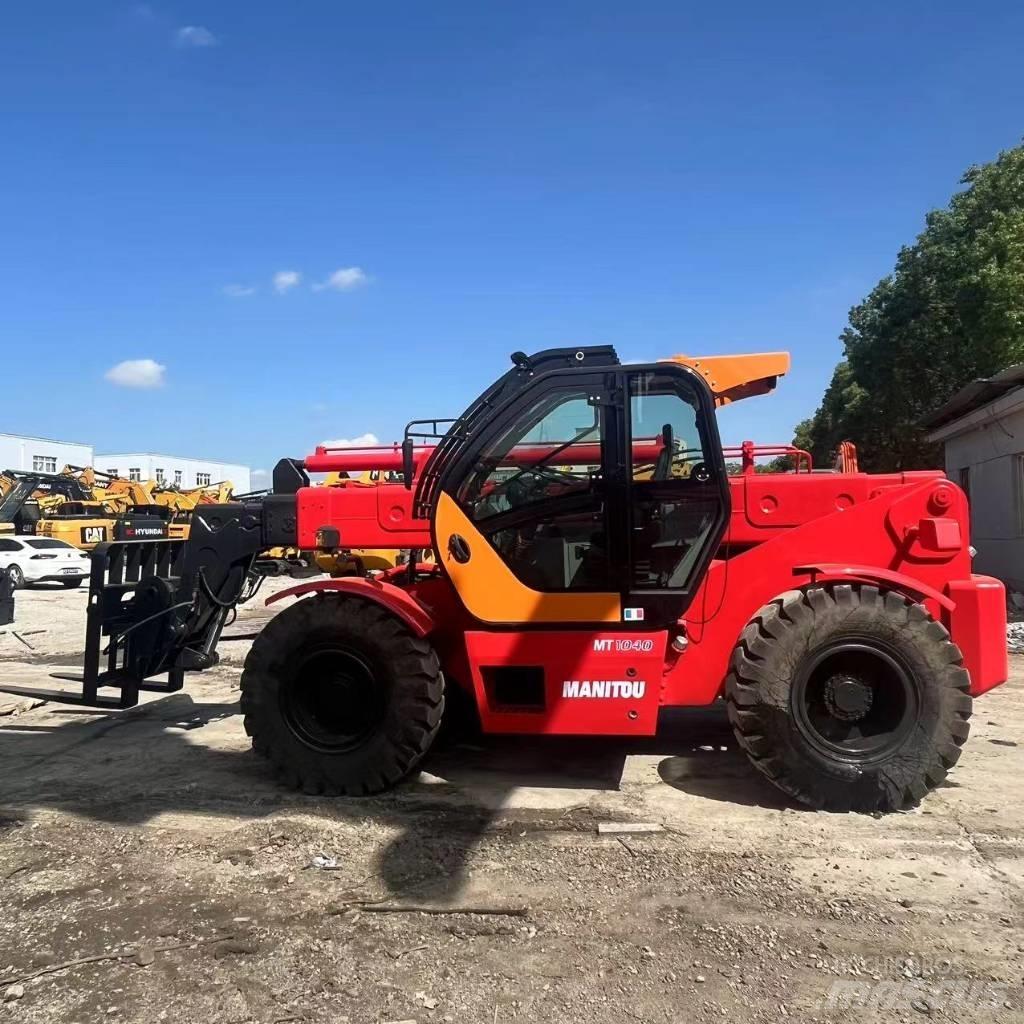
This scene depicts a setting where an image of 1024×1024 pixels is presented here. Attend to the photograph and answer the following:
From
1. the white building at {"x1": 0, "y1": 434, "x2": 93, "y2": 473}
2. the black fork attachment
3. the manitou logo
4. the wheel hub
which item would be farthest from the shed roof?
the white building at {"x1": 0, "y1": 434, "x2": 93, "y2": 473}

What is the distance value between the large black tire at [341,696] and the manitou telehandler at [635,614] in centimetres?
1

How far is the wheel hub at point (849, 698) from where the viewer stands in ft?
15.8

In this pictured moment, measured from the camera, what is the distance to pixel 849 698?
4.83m

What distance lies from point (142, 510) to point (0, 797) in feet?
82.0

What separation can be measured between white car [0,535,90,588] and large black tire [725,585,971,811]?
1974 cm

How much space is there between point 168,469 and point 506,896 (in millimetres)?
91695

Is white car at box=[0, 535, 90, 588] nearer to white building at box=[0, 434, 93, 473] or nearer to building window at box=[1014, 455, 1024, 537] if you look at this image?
building window at box=[1014, 455, 1024, 537]

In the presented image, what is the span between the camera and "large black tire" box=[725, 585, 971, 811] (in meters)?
4.68

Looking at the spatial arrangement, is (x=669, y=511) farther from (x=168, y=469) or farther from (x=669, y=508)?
(x=168, y=469)

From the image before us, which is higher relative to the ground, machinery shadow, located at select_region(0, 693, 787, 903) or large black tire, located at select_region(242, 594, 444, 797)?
large black tire, located at select_region(242, 594, 444, 797)

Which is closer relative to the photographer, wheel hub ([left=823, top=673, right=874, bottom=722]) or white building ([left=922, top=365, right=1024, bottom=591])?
wheel hub ([left=823, top=673, right=874, bottom=722])

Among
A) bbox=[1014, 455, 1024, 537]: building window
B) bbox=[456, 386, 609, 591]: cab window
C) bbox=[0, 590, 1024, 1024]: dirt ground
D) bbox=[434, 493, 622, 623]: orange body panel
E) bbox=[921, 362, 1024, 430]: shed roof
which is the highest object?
bbox=[921, 362, 1024, 430]: shed roof

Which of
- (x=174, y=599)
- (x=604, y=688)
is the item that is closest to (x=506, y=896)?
(x=604, y=688)

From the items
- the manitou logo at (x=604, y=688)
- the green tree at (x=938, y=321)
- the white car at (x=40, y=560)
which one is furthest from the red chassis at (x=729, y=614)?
the white car at (x=40, y=560)
